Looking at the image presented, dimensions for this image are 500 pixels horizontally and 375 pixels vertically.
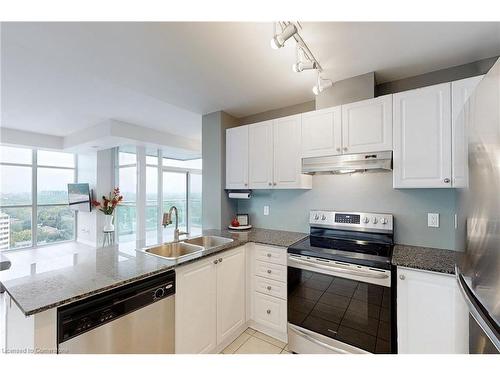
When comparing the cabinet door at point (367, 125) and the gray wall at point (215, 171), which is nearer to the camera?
the cabinet door at point (367, 125)

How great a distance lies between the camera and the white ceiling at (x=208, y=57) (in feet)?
4.58

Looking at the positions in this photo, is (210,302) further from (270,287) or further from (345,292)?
(345,292)

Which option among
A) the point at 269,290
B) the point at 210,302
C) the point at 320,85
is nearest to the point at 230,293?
the point at 210,302

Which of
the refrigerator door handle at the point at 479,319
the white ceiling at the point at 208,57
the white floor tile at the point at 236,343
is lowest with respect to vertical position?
the white floor tile at the point at 236,343

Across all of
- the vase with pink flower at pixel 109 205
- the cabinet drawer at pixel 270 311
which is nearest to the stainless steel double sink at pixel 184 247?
the cabinet drawer at pixel 270 311

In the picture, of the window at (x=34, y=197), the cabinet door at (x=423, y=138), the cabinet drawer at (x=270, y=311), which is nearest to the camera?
the cabinet door at (x=423, y=138)

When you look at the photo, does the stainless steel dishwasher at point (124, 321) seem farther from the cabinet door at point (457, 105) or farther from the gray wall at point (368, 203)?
the cabinet door at point (457, 105)

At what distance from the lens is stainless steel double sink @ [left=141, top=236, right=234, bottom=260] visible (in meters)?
1.94

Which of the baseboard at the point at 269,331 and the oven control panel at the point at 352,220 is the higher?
the oven control panel at the point at 352,220

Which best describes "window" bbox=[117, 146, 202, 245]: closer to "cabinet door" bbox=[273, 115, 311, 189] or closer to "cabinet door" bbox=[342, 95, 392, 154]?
"cabinet door" bbox=[273, 115, 311, 189]

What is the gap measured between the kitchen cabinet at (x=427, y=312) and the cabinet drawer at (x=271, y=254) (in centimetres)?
88

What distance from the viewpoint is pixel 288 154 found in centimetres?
230
